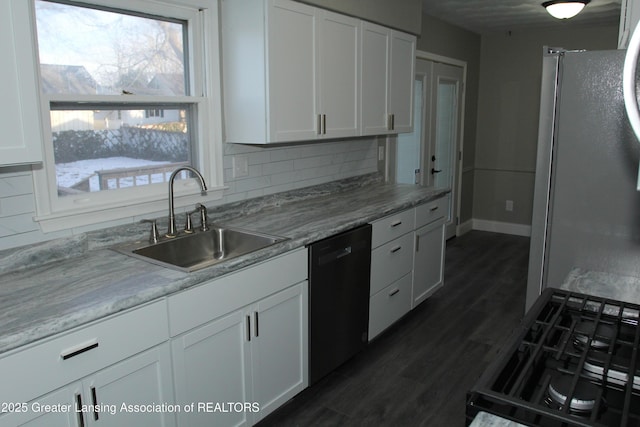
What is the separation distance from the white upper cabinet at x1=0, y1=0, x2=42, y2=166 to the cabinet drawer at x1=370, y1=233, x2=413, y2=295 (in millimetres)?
1959

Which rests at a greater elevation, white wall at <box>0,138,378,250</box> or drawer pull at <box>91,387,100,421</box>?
white wall at <box>0,138,378,250</box>

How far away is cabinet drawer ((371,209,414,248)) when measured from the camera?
3114 millimetres

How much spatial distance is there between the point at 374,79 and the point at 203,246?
1.74m

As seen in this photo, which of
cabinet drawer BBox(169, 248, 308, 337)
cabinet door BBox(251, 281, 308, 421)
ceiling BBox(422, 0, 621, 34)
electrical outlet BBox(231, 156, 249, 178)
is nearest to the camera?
cabinet drawer BBox(169, 248, 308, 337)

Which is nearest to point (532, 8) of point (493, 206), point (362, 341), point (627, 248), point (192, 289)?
point (493, 206)

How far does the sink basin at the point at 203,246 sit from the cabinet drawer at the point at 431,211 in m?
1.42

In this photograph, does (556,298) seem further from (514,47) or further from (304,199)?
(514,47)

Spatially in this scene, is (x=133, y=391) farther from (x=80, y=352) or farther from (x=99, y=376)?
(x=80, y=352)

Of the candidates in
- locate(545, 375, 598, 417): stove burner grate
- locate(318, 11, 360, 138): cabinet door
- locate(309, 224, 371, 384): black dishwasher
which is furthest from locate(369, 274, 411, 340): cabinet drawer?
locate(545, 375, 598, 417): stove burner grate

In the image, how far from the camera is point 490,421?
1015 mm

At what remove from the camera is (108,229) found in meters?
2.37

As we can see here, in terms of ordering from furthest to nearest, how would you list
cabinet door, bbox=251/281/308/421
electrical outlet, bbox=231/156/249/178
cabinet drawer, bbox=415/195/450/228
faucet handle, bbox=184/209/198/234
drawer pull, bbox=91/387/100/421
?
1. cabinet drawer, bbox=415/195/450/228
2. electrical outlet, bbox=231/156/249/178
3. faucet handle, bbox=184/209/198/234
4. cabinet door, bbox=251/281/308/421
5. drawer pull, bbox=91/387/100/421

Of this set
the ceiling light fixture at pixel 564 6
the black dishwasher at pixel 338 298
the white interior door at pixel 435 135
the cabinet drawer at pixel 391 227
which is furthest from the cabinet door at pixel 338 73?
the ceiling light fixture at pixel 564 6

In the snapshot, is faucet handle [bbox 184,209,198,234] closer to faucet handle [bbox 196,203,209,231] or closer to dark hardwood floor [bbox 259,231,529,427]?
faucet handle [bbox 196,203,209,231]
